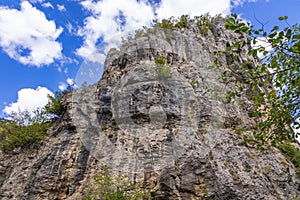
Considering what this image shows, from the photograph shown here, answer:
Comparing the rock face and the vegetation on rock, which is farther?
the vegetation on rock

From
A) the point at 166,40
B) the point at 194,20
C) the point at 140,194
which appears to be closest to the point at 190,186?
the point at 140,194

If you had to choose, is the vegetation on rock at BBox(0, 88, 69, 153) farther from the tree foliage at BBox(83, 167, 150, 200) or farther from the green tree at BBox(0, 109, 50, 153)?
the tree foliage at BBox(83, 167, 150, 200)

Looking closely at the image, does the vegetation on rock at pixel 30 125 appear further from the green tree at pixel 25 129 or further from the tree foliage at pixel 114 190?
the tree foliage at pixel 114 190

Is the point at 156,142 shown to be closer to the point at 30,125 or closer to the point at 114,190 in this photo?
the point at 114,190

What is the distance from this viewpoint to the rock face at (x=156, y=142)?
11367 millimetres

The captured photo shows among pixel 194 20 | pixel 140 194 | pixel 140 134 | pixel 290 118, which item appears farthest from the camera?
pixel 194 20

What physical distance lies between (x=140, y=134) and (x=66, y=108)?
21.2 ft

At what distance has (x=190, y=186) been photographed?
11312 mm

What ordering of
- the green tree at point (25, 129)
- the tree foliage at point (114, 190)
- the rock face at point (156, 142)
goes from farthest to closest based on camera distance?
1. the green tree at point (25, 129)
2. the rock face at point (156, 142)
3. the tree foliage at point (114, 190)

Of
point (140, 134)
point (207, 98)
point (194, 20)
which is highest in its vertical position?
point (194, 20)

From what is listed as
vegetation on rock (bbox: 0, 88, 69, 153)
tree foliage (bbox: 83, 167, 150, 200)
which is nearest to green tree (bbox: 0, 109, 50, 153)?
vegetation on rock (bbox: 0, 88, 69, 153)

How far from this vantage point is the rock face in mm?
11367

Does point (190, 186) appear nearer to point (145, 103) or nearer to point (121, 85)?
point (145, 103)

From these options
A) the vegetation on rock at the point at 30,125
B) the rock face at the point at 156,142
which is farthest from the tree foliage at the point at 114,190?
the vegetation on rock at the point at 30,125
